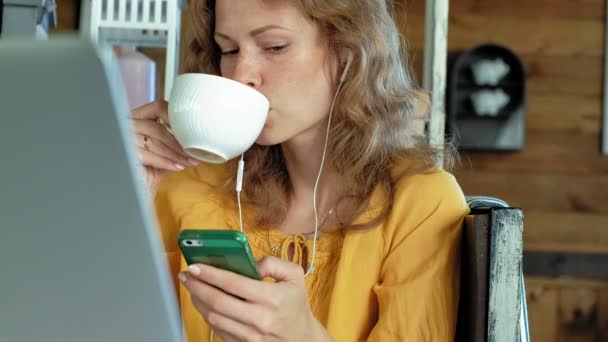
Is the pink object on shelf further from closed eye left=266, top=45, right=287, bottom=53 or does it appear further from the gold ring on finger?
closed eye left=266, top=45, right=287, bottom=53

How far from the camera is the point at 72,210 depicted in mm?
246

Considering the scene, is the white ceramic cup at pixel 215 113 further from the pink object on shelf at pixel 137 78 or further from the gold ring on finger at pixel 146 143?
the pink object on shelf at pixel 137 78

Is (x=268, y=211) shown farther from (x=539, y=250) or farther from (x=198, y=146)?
(x=539, y=250)

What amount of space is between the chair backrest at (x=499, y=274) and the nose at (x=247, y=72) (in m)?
0.37

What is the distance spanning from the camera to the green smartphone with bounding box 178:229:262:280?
72 centimetres

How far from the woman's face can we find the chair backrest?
0.33 m

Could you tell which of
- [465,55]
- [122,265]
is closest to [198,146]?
[122,265]

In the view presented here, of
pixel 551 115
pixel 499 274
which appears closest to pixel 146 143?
pixel 499 274

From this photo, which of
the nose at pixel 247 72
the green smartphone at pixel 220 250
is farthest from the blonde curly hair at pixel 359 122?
the green smartphone at pixel 220 250

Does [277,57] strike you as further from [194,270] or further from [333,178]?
[194,270]

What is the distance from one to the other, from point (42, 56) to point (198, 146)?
80 centimetres

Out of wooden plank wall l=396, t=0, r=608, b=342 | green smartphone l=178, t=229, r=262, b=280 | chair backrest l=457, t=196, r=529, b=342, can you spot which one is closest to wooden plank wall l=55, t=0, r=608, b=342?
wooden plank wall l=396, t=0, r=608, b=342

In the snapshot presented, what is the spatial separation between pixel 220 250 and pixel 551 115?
2.62 metres

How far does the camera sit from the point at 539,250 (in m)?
2.99
